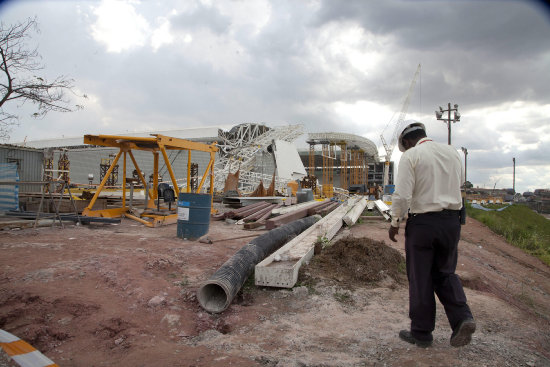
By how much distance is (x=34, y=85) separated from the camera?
6406 mm

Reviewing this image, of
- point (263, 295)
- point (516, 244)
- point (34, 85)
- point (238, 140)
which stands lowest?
point (516, 244)

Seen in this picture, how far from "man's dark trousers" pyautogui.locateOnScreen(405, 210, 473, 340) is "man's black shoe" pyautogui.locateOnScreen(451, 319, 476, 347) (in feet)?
0.25

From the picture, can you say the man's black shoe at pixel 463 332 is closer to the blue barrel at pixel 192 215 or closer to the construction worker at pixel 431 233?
the construction worker at pixel 431 233

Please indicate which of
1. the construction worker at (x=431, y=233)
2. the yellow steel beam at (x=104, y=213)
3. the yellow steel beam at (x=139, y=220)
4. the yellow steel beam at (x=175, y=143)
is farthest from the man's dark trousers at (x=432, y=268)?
the yellow steel beam at (x=104, y=213)

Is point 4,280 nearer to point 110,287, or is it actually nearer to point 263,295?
point 110,287

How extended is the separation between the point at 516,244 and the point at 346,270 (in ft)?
42.4

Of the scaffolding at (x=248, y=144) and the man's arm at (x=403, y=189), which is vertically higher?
the scaffolding at (x=248, y=144)

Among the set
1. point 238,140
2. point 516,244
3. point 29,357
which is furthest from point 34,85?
point 238,140

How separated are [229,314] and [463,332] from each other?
2.34m

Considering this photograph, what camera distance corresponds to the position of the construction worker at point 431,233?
115 inches

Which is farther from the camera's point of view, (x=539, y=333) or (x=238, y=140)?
(x=238, y=140)

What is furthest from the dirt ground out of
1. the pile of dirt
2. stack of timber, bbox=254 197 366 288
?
stack of timber, bbox=254 197 366 288

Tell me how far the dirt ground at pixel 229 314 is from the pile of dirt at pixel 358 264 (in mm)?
24

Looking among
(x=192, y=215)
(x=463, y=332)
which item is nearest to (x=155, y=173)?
(x=192, y=215)
